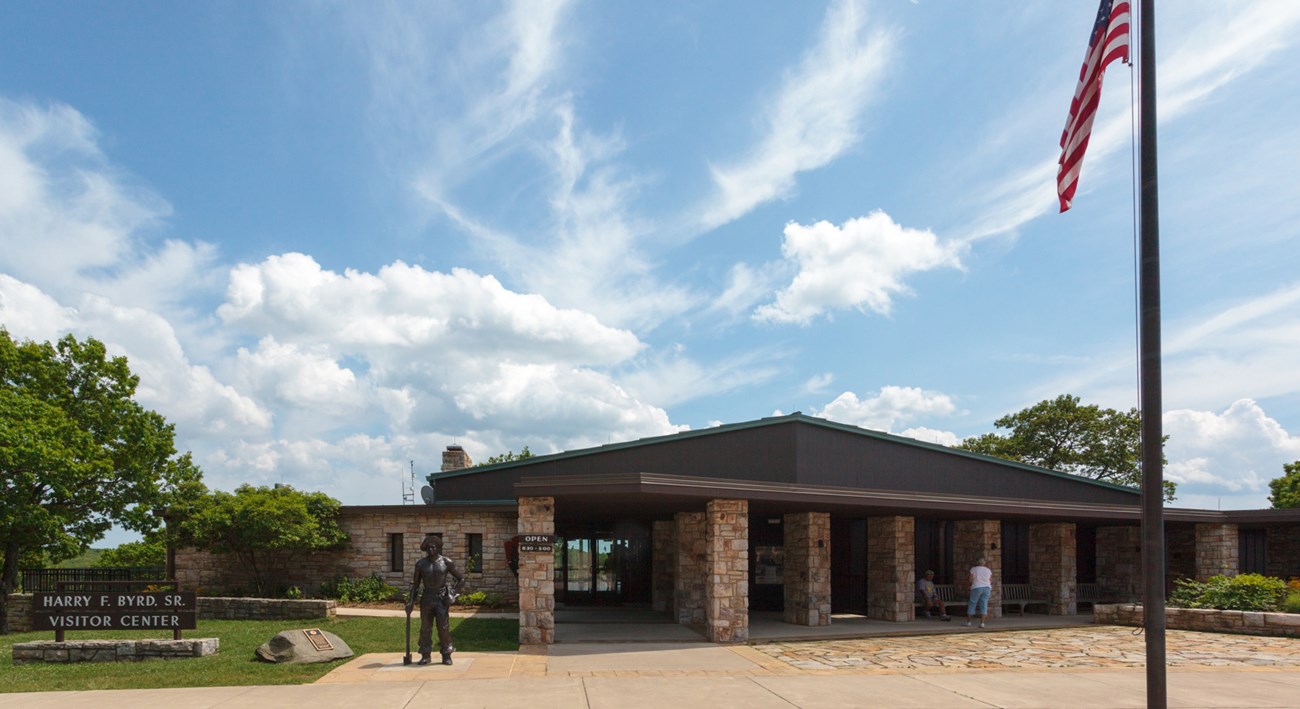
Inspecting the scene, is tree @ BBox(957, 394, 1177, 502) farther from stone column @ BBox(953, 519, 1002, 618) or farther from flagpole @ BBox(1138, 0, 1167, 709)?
flagpole @ BBox(1138, 0, 1167, 709)

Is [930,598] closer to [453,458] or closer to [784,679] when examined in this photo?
[784,679]

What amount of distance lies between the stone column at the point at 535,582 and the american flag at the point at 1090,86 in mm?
9763

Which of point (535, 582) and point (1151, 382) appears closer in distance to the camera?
point (1151, 382)

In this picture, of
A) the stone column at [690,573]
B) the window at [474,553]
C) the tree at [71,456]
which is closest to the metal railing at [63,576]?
the tree at [71,456]

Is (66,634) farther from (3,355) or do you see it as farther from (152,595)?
(3,355)

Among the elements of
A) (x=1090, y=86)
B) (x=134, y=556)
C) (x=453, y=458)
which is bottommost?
(x=134, y=556)

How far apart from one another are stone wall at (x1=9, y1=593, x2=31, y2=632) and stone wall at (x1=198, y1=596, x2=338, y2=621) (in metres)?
4.65

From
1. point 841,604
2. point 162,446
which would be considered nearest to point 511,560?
point 841,604

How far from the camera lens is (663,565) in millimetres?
22953

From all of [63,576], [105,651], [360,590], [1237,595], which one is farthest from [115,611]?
[1237,595]

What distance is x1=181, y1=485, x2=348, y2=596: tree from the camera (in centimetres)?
2142

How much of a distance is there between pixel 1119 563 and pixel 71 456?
27.9 m

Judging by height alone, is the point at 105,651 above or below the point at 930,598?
above

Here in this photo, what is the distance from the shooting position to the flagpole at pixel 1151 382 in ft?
21.5
